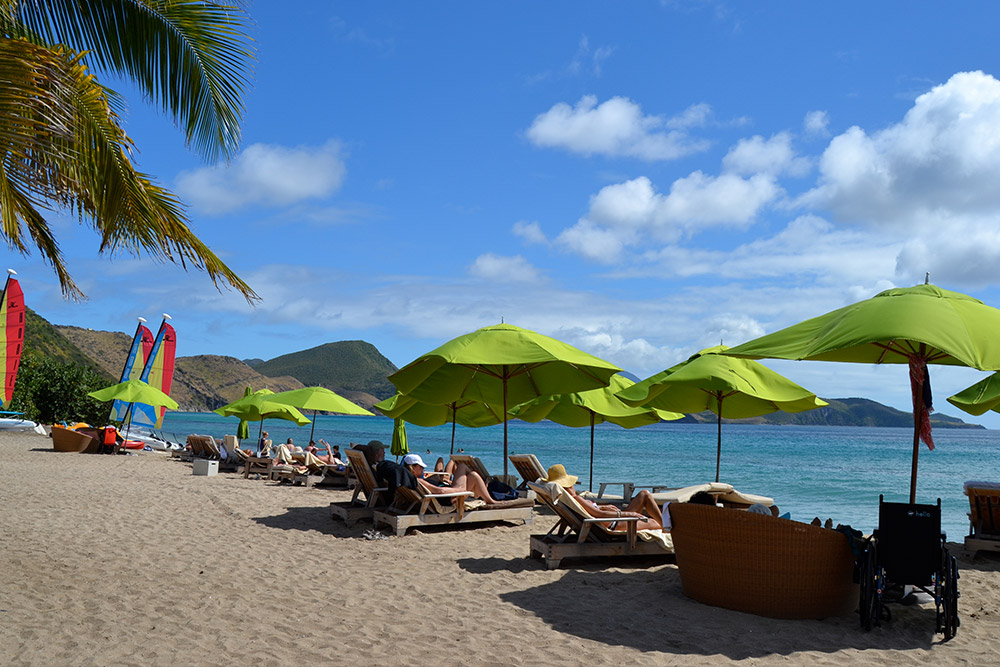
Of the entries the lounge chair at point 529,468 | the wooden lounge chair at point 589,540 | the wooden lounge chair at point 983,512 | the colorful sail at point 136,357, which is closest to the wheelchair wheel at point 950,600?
the wooden lounge chair at point 589,540

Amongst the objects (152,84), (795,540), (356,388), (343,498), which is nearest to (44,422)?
(343,498)

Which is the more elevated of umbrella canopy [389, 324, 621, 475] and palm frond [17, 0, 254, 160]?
palm frond [17, 0, 254, 160]

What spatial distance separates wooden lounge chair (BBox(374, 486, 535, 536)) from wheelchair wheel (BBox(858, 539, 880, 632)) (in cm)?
428

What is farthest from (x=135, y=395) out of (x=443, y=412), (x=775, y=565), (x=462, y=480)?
(x=775, y=565)

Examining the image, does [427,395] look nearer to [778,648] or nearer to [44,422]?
[778,648]

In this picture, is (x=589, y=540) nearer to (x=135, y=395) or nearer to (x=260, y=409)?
(x=260, y=409)

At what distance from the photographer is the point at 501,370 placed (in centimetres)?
971

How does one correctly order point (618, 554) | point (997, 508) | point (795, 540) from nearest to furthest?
point (795, 540), point (618, 554), point (997, 508)

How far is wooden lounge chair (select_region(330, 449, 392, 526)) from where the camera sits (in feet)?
27.3

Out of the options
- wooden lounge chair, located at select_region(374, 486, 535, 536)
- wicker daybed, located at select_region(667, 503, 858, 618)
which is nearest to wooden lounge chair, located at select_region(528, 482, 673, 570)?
wicker daybed, located at select_region(667, 503, 858, 618)

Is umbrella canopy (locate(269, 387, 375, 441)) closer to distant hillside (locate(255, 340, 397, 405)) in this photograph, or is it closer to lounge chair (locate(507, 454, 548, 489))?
lounge chair (locate(507, 454, 548, 489))

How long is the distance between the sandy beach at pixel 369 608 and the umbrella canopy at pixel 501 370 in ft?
6.16

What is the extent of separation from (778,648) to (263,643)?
2869mm

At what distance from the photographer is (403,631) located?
169 inches
